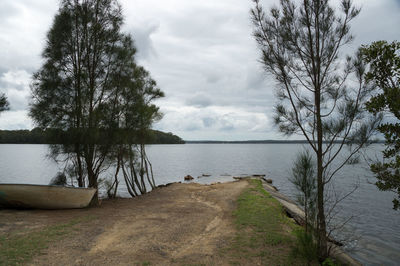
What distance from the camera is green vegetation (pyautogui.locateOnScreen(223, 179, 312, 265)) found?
7227 mm

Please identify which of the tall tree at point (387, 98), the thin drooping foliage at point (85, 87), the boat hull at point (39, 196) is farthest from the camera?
the thin drooping foliage at point (85, 87)

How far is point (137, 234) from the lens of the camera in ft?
30.3

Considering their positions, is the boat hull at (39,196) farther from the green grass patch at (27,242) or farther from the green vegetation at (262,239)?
the green vegetation at (262,239)

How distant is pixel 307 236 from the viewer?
24.0ft

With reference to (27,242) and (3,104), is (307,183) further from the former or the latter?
(3,104)

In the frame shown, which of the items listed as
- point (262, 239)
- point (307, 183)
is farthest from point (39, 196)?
point (307, 183)

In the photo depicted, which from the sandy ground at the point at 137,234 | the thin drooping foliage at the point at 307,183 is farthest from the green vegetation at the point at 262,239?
the thin drooping foliage at the point at 307,183

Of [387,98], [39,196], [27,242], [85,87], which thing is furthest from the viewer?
[85,87]

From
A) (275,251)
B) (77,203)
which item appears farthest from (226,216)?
(77,203)

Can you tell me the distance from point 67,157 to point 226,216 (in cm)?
919

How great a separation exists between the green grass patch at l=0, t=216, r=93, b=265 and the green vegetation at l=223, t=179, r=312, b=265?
17.5 ft

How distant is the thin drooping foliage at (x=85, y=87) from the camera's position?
45.8 ft

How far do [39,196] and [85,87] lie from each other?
6.08 m

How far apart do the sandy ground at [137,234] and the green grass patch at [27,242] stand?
0.94 ft
